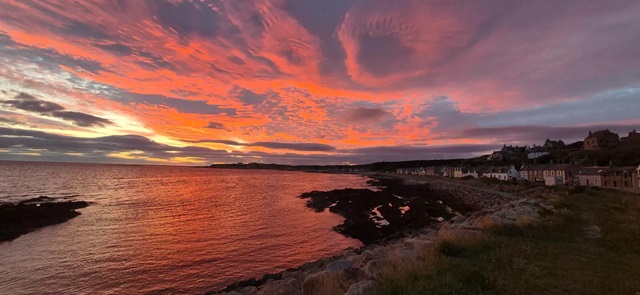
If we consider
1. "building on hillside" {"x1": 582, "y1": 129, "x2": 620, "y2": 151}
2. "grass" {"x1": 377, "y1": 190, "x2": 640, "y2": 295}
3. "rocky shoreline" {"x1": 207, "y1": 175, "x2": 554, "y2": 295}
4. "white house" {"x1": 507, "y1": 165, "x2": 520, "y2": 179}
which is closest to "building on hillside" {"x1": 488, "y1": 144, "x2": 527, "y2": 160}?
"building on hillside" {"x1": 582, "y1": 129, "x2": 620, "y2": 151}

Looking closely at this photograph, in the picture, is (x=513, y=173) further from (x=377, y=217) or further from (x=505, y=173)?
(x=377, y=217)

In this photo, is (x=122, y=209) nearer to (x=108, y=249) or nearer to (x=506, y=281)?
(x=108, y=249)

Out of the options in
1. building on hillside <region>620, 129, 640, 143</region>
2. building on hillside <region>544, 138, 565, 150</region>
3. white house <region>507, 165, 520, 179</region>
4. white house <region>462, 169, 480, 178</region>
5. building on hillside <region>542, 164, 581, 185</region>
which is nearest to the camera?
building on hillside <region>542, 164, 581, 185</region>

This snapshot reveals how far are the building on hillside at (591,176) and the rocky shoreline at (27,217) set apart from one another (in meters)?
81.3

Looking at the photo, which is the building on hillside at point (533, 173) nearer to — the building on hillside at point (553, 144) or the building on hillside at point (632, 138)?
the building on hillside at point (632, 138)

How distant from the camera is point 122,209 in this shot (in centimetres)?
4381

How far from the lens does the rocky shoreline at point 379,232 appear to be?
392 inches

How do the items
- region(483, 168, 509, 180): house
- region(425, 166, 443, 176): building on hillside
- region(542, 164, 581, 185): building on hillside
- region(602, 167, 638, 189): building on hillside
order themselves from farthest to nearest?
region(425, 166, 443, 176): building on hillside → region(483, 168, 509, 180): house → region(542, 164, 581, 185): building on hillside → region(602, 167, 638, 189): building on hillside

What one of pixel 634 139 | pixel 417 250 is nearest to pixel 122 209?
pixel 417 250

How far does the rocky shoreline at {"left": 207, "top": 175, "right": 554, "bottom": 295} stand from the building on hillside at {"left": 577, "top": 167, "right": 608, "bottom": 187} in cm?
2633

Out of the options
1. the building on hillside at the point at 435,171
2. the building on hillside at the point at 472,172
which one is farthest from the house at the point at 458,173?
the building on hillside at the point at 435,171

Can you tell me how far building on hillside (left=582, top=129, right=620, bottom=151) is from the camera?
368ft

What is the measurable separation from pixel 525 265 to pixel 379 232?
20.7 m

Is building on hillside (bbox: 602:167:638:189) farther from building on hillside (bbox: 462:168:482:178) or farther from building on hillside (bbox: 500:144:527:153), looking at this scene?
building on hillside (bbox: 500:144:527:153)
